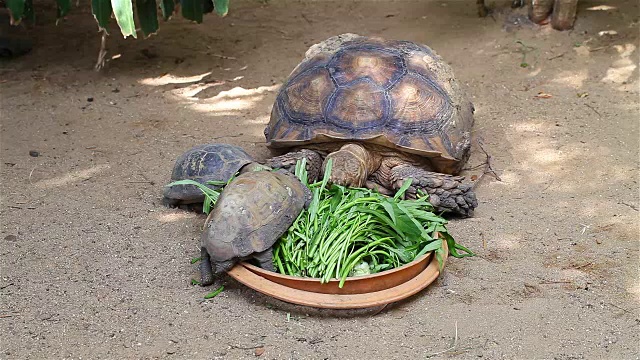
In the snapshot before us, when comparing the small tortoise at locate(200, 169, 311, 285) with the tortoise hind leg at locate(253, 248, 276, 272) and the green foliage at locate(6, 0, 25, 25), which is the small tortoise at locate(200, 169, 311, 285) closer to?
the tortoise hind leg at locate(253, 248, 276, 272)

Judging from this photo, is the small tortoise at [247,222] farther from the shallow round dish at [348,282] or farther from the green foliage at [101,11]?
the green foliage at [101,11]

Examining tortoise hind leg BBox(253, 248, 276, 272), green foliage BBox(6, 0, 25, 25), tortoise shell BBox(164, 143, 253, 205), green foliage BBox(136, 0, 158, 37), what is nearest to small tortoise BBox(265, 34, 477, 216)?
tortoise shell BBox(164, 143, 253, 205)

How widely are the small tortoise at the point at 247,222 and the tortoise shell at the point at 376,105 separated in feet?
2.99

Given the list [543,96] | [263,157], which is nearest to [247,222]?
[263,157]

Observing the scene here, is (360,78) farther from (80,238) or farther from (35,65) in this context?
(35,65)

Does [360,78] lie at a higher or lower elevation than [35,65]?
higher

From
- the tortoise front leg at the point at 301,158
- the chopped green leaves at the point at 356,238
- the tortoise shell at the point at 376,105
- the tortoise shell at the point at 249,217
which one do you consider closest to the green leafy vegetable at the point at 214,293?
the tortoise shell at the point at 249,217

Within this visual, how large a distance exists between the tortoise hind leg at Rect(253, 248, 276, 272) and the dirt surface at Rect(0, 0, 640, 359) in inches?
5.8

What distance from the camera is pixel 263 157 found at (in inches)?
191

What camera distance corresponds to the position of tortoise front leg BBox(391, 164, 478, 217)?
4047mm

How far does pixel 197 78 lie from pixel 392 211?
3.24m

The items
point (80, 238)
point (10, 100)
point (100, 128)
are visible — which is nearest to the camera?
point (80, 238)

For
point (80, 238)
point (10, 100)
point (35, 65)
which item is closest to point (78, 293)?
point (80, 238)

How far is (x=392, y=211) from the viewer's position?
347 centimetres
